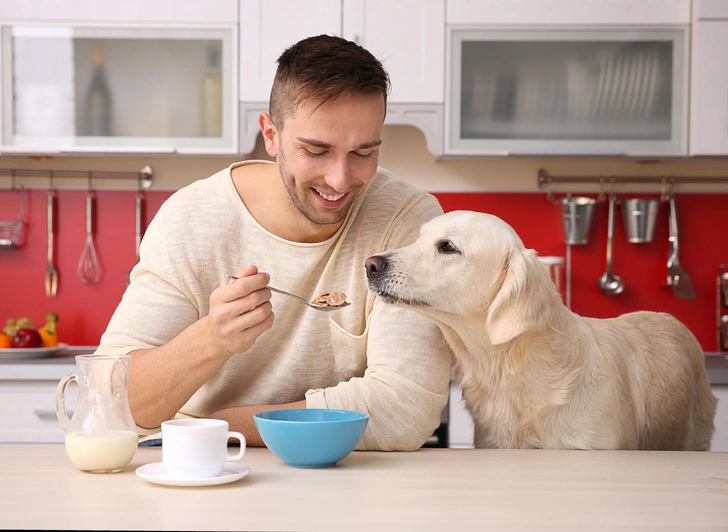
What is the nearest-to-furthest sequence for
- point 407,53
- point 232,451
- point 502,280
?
point 232,451, point 502,280, point 407,53

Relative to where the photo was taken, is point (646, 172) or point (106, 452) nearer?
point (106, 452)

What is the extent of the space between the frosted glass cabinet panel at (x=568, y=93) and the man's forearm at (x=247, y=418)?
1.85 m

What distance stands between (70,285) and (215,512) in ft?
8.89

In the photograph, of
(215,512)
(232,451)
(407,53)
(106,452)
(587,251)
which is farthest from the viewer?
(587,251)

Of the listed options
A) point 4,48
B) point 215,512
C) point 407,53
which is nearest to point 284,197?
point 215,512

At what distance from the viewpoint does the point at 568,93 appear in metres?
3.10

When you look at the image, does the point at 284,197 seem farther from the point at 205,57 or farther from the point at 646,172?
the point at 646,172

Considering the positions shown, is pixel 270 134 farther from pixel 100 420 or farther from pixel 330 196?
pixel 100 420

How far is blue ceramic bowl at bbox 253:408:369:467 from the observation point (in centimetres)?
112

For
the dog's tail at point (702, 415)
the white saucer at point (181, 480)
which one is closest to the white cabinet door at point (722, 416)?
the dog's tail at point (702, 415)

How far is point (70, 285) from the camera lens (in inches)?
134

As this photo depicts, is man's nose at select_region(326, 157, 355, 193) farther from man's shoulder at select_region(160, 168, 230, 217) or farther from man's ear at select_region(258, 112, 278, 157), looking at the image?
man's shoulder at select_region(160, 168, 230, 217)

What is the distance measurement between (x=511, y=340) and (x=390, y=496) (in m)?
0.62

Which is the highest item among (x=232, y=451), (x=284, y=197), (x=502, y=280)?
(x=284, y=197)
